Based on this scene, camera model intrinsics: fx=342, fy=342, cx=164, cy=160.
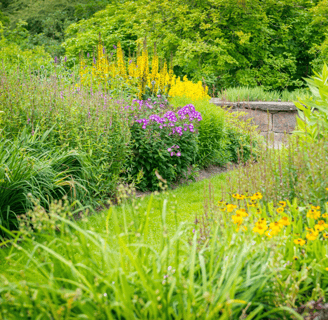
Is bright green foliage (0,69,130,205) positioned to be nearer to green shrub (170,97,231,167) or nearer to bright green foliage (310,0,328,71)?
green shrub (170,97,231,167)

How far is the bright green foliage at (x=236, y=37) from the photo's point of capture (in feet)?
39.7

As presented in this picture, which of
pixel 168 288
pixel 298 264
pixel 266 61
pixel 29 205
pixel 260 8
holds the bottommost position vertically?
pixel 29 205

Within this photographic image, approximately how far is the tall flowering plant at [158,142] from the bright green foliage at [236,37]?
20.6ft

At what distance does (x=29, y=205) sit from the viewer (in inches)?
146

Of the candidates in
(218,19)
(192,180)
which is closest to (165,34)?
(218,19)

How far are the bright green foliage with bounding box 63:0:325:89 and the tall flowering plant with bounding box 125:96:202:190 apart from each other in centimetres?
628

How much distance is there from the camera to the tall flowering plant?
5.42 metres

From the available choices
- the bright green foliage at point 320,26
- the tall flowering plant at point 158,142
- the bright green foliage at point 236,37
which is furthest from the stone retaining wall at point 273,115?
the tall flowering plant at point 158,142

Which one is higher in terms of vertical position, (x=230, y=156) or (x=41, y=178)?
(x=41, y=178)

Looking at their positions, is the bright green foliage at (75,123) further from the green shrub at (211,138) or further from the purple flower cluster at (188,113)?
the green shrub at (211,138)

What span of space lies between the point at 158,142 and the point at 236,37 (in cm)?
877

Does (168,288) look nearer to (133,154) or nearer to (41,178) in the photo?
(41,178)

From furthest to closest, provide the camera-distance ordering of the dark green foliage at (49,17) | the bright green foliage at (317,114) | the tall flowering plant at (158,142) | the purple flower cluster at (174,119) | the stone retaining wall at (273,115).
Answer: the dark green foliage at (49,17) → the stone retaining wall at (273,115) → the purple flower cluster at (174,119) → the tall flowering plant at (158,142) → the bright green foliage at (317,114)

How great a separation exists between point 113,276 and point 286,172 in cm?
227
